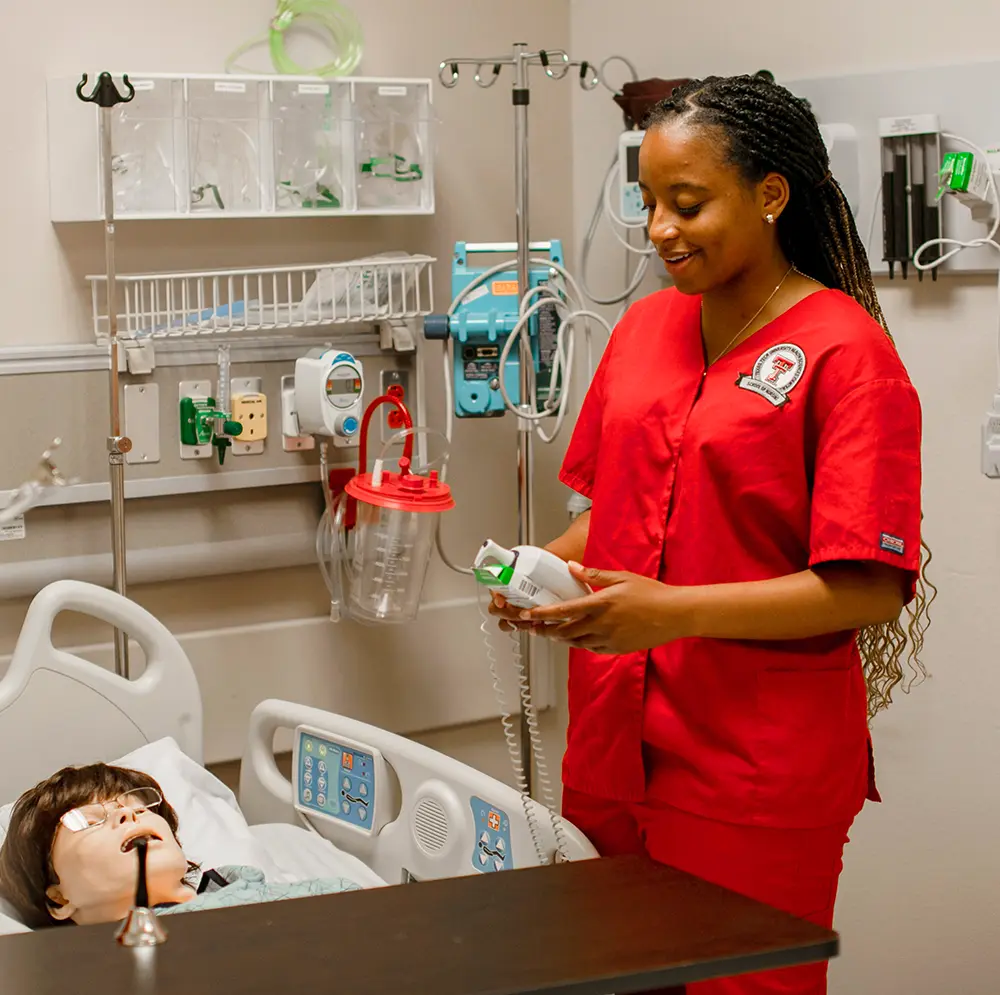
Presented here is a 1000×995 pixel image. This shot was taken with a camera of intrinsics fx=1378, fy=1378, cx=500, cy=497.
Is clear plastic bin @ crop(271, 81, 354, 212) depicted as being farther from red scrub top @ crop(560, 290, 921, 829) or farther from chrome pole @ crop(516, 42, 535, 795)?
red scrub top @ crop(560, 290, 921, 829)

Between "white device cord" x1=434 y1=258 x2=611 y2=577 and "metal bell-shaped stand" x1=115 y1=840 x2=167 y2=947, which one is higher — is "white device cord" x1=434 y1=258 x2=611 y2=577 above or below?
above

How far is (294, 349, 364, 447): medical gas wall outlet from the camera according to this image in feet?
8.30

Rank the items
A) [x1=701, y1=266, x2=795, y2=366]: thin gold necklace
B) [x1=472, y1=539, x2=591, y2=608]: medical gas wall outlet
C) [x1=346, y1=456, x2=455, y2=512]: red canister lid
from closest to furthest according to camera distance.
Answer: [x1=472, y1=539, x2=591, y2=608]: medical gas wall outlet < [x1=701, y1=266, x2=795, y2=366]: thin gold necklace < [x1=346, y1=456, x2=455, y2=512]: red canister lid

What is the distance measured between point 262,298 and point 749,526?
1.30m

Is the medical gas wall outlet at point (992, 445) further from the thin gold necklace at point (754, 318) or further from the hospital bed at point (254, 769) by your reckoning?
the hospital bed at point (254, 769)

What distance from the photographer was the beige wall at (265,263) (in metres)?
2.47

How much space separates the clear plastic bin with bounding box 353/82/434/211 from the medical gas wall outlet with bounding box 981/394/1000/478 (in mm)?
1161

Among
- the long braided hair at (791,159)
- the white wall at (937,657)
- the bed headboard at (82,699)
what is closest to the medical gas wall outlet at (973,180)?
the white wall at (937,657)

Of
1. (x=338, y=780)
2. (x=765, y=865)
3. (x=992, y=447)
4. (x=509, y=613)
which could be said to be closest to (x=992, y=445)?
(x=992, y=447)

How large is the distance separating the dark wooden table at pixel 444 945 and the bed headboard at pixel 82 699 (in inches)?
43.3

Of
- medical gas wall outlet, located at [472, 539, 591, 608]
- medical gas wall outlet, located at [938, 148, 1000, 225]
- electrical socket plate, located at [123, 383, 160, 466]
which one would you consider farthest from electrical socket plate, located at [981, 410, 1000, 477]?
electrical socket plate, located at [123, 383, 160, 466]

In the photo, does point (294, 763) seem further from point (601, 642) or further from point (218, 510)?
point (601, 642)

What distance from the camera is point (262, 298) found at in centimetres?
262

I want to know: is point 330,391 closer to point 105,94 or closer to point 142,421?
point 142,421
